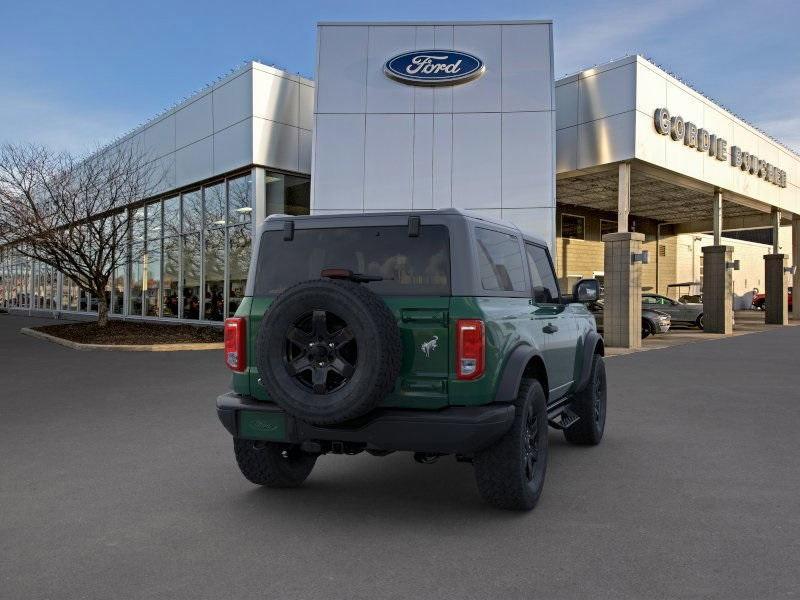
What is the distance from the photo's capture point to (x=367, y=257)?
4.50 m

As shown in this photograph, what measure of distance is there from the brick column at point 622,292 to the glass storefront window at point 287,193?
9224 millimetres

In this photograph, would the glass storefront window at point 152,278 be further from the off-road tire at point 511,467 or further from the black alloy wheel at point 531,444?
the off-road tire at point 511,467

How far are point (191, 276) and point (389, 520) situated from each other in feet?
69.3

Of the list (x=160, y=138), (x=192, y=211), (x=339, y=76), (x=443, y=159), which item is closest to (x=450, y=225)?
(x=443, y=159)

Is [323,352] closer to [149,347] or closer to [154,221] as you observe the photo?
[149,347]

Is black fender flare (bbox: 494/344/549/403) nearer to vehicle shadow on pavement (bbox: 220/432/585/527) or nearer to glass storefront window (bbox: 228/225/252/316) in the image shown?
vehicle shadow on pavement (bbox: 220/432/585/527)

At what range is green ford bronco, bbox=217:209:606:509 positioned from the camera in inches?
158

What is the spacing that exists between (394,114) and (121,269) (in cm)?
1651

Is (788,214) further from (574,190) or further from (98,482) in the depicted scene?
(98,482)

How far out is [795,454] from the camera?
248 inches

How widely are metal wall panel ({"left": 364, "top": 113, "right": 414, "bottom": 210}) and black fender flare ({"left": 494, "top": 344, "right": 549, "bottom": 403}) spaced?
1483cm

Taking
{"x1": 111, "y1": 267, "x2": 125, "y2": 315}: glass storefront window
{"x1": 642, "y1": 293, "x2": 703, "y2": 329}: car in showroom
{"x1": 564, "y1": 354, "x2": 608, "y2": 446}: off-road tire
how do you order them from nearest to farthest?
{"x1": 564, "y1": 354, "x2": 608, "y2": 446}: off-road tire < {"x1": 642, "y1": 293, "x2": 703, "y2": 329}: car in showroom < {"x1": 111, "y1": 267, "x2": 125, "y2": 315}: glass storefront window

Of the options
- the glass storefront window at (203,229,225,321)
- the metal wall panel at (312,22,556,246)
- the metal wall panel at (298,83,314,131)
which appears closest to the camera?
the metal wall panel at (312,22,556,246)

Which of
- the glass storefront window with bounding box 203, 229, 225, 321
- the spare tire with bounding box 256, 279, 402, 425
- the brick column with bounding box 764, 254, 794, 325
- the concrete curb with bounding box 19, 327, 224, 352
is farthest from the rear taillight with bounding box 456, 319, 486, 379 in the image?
the brick column with bounding box 764, 254, 794, 325
